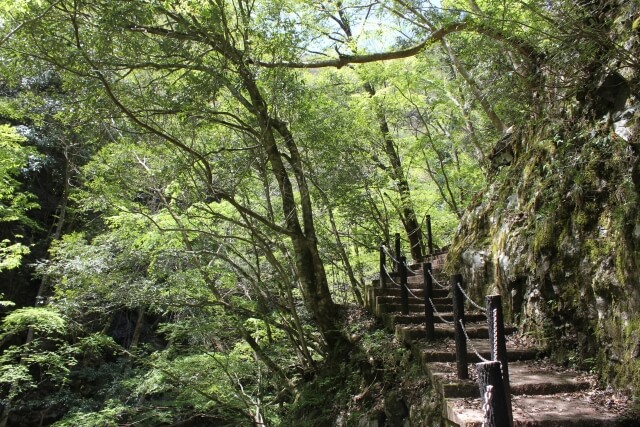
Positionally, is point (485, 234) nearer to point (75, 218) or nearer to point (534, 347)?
point (534, 347)

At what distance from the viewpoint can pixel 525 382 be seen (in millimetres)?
4105

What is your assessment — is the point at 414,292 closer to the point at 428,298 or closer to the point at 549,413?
the point at 428,298

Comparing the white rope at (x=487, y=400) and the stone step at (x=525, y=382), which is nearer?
the white rope at (x=487, y=400)

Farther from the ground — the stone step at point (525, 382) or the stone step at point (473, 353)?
the stone step at point (473, 353)

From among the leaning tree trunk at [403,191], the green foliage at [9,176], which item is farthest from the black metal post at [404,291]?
the green foliage at [9,176]

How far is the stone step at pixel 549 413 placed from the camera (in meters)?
3.36

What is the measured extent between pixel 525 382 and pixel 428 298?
131 cm

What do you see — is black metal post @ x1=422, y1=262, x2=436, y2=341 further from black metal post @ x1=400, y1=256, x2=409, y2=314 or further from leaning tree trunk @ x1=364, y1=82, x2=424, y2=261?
leaning tree trunk @ x1=364, y1=82, x2=424, y2=261

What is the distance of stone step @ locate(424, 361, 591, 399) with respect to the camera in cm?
398

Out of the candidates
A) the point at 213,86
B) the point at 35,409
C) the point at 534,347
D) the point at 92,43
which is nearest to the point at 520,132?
the point at 534,347

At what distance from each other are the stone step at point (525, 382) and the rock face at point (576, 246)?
0.81 ft

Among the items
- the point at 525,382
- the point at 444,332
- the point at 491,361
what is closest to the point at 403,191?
the point at 444,332

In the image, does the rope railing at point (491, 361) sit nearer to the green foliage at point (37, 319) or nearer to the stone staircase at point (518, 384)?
the stone staircase at point (518, 384)

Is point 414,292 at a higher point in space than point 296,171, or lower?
lower
